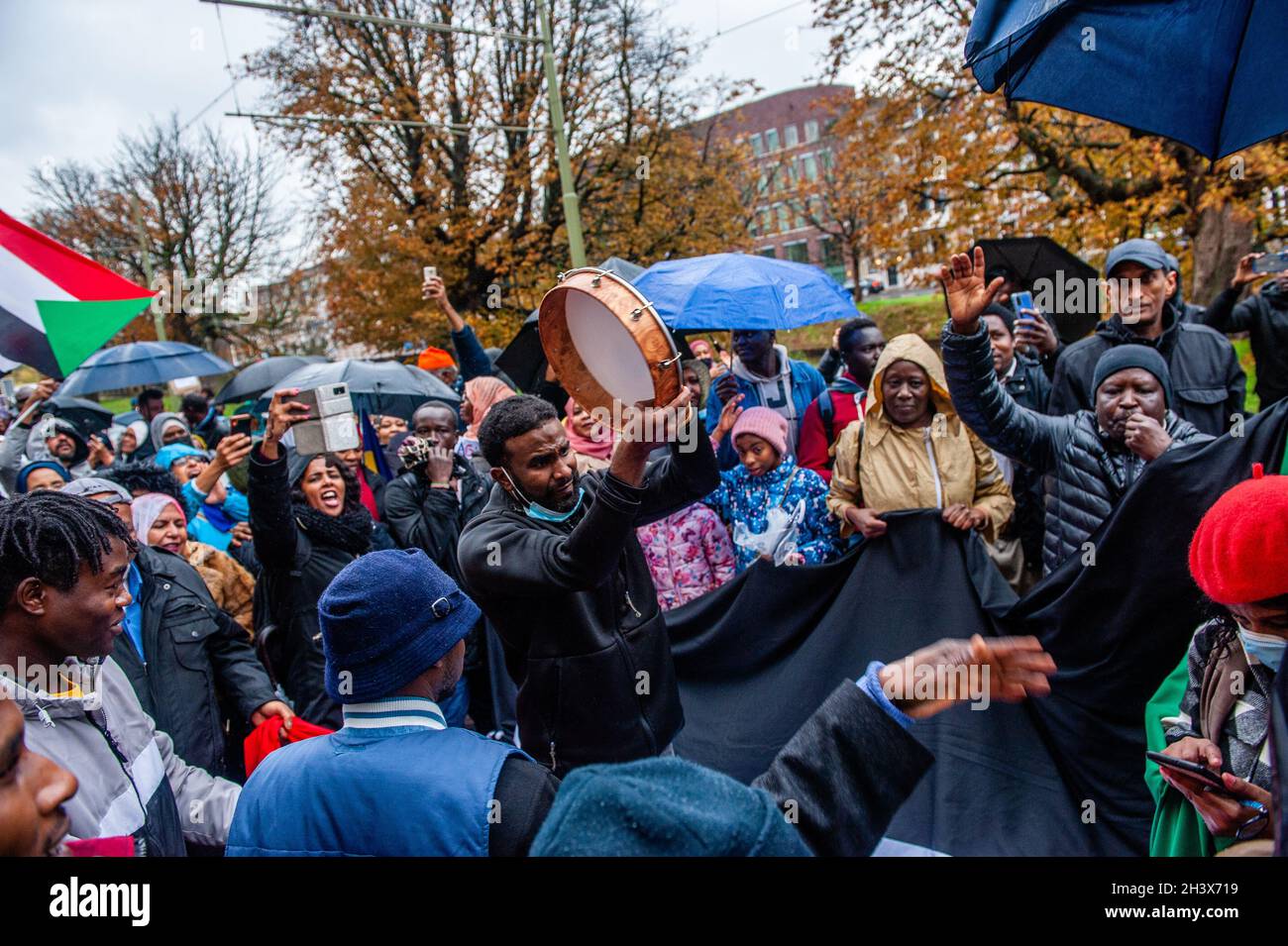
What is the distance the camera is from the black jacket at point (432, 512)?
441cm

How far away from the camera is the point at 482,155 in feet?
62.3

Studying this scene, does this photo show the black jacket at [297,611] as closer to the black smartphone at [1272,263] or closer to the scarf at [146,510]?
the scarf at [146,510]

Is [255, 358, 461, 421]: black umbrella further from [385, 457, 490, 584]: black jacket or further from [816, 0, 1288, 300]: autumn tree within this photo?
[816, 0, 1288, 300]: autumn tree

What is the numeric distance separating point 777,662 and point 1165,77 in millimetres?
2728

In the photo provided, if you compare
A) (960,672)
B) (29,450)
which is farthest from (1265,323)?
(29,450)

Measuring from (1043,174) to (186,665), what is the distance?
508 inches

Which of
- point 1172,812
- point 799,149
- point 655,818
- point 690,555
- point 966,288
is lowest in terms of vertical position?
point 1172,812

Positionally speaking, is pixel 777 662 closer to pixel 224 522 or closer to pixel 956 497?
pixel 956 497

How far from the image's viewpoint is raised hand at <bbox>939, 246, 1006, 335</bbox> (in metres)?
3.18

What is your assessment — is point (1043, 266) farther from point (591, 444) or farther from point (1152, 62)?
point (1152, 62)

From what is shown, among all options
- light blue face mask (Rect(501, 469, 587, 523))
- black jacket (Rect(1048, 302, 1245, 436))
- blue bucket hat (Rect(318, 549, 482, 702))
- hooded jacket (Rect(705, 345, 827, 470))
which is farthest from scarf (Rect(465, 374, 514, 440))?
blue bucket hat (Rect(318, 549, 482, 702))

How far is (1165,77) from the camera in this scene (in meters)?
2.55

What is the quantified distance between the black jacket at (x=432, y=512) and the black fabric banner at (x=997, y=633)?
1245 mm

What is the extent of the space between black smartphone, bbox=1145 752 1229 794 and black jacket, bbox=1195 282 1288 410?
4.72 m
